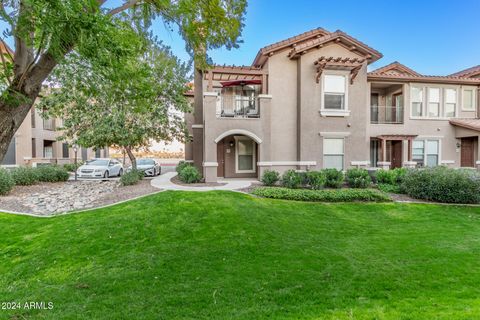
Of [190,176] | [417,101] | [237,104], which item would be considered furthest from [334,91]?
[190,176]

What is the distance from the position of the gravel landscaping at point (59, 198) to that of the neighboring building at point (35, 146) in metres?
5.69

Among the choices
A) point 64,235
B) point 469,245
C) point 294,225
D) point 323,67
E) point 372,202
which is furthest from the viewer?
point 323,67

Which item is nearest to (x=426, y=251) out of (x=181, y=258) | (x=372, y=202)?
(x=372, y=202)

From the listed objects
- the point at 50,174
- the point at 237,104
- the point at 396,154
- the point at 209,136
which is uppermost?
the point at 237,104

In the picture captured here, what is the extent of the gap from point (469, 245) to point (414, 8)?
1463 centimetres

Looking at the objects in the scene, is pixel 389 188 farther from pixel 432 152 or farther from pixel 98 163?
pixel 98 163

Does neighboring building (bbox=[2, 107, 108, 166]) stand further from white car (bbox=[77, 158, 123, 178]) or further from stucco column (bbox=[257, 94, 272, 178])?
stucco column (bbox=[257, 94, 272, 178])

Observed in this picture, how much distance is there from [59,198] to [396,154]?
1908 cm

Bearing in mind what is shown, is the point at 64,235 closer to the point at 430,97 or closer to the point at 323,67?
the point at 323,67

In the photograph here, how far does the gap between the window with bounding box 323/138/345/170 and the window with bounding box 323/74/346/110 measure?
6.07 feet

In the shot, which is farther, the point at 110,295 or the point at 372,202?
the point at 372,202

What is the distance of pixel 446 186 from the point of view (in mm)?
11219

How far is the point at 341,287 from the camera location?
4.68 metres

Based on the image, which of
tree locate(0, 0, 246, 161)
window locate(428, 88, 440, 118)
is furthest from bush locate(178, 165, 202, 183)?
window locate(428, 88, 440, 118)
